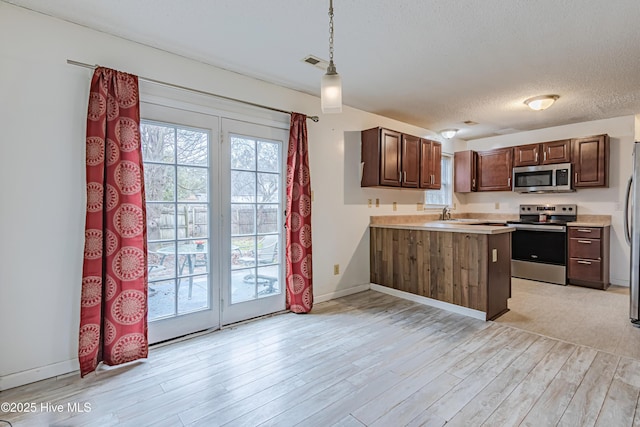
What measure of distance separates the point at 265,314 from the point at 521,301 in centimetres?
302

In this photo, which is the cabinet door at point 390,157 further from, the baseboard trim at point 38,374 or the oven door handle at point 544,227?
the baseboard trim at point 38,374

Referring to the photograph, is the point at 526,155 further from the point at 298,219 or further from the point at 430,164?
the point at 298,219

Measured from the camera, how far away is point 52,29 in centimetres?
213

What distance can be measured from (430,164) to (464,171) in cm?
145

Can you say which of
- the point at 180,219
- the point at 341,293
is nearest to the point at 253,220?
the point at 180,219

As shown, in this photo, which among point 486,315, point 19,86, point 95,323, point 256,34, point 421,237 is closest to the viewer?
point 19,86

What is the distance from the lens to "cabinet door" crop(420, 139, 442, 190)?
176 inches

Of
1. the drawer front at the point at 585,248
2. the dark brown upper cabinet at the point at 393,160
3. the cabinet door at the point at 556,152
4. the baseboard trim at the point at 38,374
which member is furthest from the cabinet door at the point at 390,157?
the baseboard trim at the point at 38,374

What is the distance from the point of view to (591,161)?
4430 millimetres

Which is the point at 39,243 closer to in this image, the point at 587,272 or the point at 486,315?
the point at 486,315

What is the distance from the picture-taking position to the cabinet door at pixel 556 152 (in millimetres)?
4637

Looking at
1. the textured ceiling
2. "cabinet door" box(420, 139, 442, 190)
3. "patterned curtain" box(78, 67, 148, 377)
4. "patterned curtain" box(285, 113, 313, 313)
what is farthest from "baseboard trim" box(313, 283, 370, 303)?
the textured ceiling

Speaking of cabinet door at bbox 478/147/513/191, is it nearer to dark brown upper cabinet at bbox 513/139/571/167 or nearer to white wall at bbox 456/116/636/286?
dark brown upper cabinet at bbox 513/139/571/167

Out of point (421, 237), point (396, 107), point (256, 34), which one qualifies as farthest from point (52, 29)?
point (421, 237)
